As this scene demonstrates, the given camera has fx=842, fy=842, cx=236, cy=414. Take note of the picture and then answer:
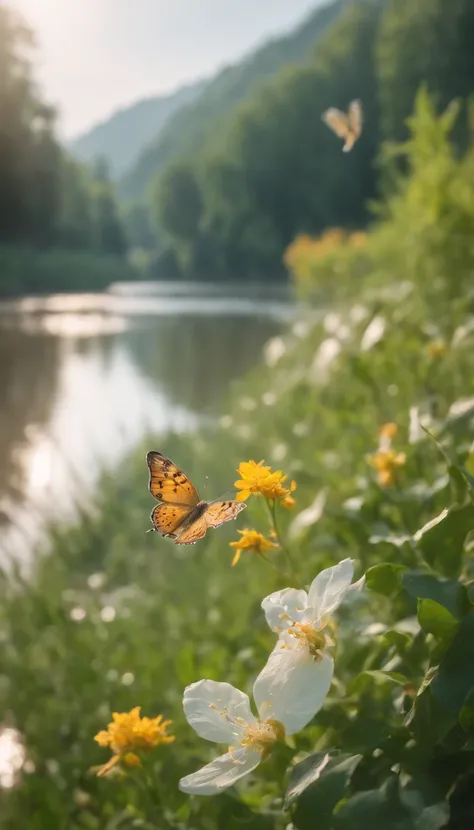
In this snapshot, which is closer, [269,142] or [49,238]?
[269,142]

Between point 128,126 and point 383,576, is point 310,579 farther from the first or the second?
point 128,126

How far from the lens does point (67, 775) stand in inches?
35.4

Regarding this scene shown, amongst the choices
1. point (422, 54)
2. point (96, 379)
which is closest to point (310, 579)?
point (422, 54)

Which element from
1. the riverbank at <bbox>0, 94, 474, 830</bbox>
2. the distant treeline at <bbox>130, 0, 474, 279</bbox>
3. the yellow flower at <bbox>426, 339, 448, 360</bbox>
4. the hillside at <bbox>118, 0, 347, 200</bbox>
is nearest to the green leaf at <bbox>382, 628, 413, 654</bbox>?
the riverbank at <bbox>0, 94, 474, 830</bbox>

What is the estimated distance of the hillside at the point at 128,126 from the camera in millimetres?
1509

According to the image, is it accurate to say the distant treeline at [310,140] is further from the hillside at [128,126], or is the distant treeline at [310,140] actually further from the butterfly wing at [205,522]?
the butterfly wing at [205,522]

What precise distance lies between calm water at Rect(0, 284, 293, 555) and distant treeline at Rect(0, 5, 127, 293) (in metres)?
0.74

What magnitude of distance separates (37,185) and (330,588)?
617cm

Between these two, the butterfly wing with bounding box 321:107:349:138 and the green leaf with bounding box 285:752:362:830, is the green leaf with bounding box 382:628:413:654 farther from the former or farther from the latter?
the butterfly wing with bounding box 321:107:349:138

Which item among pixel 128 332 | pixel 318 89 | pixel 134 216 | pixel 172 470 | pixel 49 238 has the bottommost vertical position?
pixel 172 470

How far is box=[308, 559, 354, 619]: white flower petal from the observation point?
297 mm

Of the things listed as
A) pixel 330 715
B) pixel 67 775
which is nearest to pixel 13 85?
pixel 67 775

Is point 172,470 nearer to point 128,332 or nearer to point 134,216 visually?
point 134,216

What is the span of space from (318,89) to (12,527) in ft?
7.08
